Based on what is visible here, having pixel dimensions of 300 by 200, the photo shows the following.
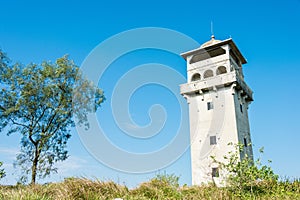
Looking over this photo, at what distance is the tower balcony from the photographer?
2125cm

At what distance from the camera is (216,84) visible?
71.5ft

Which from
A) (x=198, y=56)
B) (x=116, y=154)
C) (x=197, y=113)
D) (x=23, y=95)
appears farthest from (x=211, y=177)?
(x=23, y=95)

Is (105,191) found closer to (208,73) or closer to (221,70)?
(221,70)

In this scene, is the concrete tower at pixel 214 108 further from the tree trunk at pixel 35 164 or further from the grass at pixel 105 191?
the tree trunk at pixel 35 164

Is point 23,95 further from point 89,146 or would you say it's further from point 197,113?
point 197,113

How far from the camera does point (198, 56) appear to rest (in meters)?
25.4

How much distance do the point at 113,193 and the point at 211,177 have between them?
12.8m

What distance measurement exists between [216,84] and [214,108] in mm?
2068

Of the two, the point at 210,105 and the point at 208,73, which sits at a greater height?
the point at 208,73

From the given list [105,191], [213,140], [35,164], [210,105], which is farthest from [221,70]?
[105,191]

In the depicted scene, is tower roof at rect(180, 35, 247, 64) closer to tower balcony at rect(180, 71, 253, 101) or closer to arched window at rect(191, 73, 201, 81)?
arched window at rect(191, 73, 201, 81)

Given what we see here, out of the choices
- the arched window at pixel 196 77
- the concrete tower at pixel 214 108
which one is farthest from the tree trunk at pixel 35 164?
the arched window at pixel 196 77

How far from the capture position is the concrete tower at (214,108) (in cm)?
2023

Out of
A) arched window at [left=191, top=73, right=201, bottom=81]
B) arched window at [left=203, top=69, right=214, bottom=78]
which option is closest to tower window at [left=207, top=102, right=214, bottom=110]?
arched window at [left=203, top=69, right=214, bottom=78]
